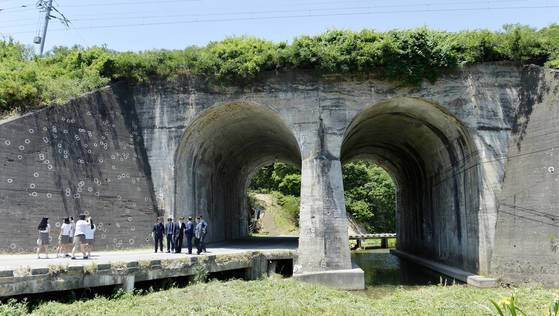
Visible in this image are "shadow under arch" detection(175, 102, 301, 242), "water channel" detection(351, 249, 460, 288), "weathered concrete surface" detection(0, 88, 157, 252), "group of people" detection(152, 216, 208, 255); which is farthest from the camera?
"shadow under arch" detection(175, 102, 301, 242)

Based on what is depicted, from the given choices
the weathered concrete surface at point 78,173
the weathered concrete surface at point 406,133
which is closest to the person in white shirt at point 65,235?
the weathered concrete surface at point 78,173

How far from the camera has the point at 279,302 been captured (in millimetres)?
11344

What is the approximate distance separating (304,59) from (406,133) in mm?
6941

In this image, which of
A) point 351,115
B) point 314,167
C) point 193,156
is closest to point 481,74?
point 351,115

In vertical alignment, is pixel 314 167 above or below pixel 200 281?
above

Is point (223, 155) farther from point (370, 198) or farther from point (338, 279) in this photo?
point (370, 198)

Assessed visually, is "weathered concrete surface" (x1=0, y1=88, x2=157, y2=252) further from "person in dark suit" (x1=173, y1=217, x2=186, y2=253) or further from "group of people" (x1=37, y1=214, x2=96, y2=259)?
"person in dark suit" (x1=173, y1=217, x2=186, y2=253)

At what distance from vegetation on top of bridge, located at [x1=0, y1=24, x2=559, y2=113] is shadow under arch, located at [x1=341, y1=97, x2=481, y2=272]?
5.68 ft

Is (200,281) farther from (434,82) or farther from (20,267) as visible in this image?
(434,82)

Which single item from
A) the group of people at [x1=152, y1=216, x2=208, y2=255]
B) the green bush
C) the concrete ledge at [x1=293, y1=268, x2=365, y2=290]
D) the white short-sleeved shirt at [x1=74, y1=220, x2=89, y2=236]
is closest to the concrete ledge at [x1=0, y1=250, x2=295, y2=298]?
the group of people at [x1=152, y1=216, x2=208, y2=255]

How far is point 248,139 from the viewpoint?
24.5 metres

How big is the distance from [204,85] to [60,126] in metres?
5.49

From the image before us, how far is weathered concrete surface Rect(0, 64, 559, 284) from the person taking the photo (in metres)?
15.5

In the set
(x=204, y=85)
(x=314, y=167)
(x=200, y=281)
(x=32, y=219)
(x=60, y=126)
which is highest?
(x=204, y=85)
